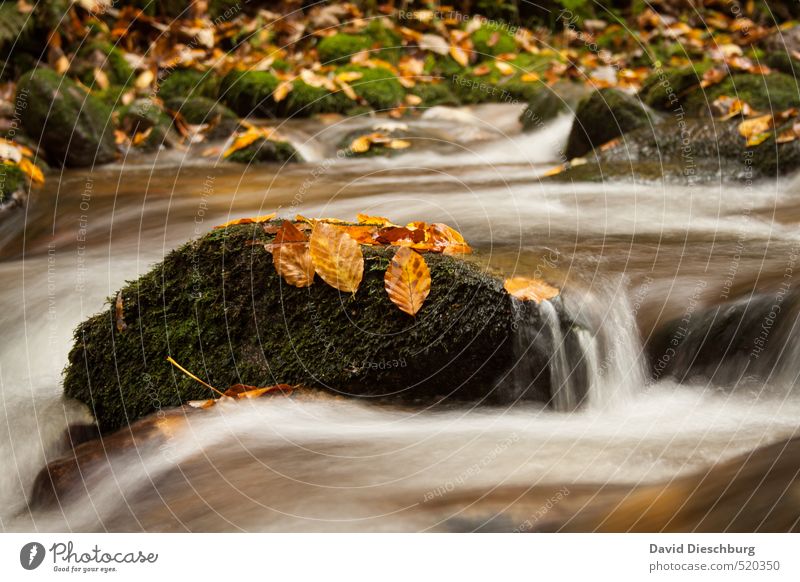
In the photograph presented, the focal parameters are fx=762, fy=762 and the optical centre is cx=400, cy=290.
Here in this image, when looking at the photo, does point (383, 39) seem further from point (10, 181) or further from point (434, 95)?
point (10, 181)

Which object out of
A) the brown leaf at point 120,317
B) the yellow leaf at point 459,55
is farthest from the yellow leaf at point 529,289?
the yellow leaf at point 459,55

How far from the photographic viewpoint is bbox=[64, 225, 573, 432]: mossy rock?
6.14ft

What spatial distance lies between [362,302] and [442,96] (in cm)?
309

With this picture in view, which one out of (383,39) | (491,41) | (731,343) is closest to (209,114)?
(383,39)

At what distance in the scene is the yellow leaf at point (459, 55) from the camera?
490 centimetres

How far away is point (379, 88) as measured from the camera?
4.46 meters

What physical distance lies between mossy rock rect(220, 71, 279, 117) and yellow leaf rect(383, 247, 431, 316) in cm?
267

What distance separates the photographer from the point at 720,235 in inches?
105

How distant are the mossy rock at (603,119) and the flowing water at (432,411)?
0.76 meters

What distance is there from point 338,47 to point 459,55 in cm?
87

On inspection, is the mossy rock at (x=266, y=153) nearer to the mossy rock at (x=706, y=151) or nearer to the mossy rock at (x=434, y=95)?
the mossy rock at (x=434, y=95)

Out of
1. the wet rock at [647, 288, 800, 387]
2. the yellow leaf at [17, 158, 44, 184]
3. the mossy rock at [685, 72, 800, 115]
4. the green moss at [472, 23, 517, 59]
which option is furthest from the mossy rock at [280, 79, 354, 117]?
the wet rock at [647, 288, 800, 387]

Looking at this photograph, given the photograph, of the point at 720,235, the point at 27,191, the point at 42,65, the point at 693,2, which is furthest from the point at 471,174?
the point at 693,2

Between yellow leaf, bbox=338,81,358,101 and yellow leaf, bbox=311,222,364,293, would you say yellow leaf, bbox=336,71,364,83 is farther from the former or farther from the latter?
yellow leaf, bbox=311,222,364,293
